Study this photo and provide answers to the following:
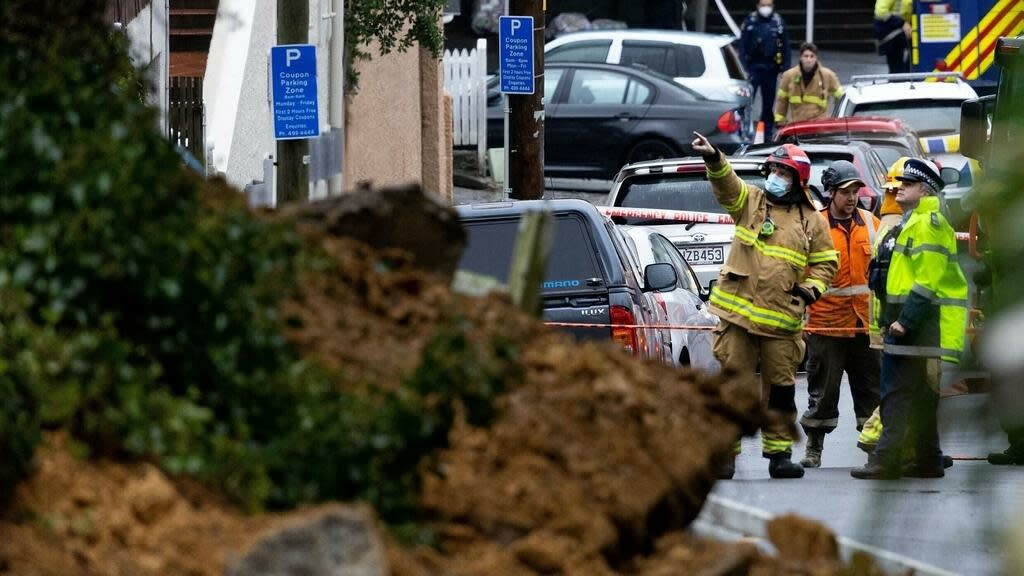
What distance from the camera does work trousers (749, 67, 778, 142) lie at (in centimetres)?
3123

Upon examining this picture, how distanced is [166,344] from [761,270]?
7147 millimetres

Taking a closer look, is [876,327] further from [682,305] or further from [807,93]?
[807,93]

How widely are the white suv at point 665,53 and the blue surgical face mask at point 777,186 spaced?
16820 millimetres

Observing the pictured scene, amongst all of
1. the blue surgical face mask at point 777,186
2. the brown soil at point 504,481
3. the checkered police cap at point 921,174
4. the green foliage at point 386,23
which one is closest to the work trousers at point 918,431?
the brown soil at point 504,481

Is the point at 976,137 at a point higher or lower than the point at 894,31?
lower

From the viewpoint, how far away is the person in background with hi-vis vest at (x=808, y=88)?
2619 cm

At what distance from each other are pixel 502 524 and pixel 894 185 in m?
8.62

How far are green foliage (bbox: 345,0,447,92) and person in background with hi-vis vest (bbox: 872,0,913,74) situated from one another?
14.8m

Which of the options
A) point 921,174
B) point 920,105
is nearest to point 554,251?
point 921,174

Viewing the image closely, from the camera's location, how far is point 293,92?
12.9m

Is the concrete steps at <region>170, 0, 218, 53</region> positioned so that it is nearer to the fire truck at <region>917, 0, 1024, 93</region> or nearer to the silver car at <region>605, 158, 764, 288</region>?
the silver car at <region>605, 158, 764, 288</region>

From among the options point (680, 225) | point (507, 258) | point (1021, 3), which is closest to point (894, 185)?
point (507, 258)

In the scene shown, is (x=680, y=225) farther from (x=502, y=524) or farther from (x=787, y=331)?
(x=502, y=524)

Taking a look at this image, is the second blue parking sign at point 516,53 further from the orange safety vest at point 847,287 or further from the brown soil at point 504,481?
the brown soil at point 504,481
